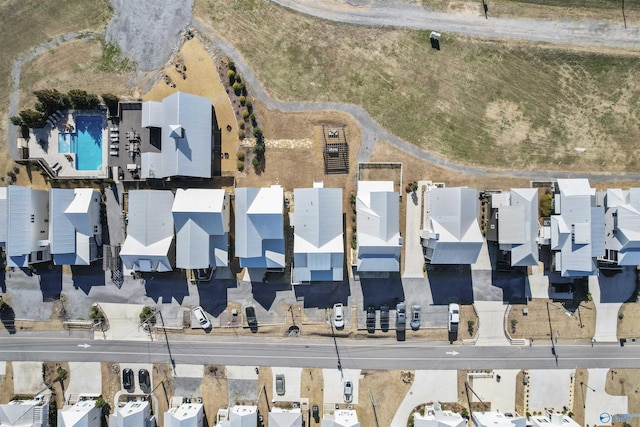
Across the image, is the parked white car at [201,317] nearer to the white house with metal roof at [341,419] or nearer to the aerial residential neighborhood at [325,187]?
the aerial residential neighborhood at [325,187]

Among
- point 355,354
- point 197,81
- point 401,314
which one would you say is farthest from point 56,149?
point 401,314

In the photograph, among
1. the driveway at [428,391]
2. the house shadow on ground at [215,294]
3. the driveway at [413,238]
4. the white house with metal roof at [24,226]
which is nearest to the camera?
the white house with metal roof at [24,226]

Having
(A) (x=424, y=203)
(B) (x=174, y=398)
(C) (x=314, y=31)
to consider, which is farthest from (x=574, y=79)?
(B) (x=174, y=398)

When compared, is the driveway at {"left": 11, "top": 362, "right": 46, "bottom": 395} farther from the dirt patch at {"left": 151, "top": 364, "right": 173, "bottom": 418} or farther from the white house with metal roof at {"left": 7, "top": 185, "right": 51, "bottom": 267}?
the dirt patch at {"left": 151, "top": 364, "right": 173, "bottom": 418}

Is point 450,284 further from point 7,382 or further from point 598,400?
point 7,382

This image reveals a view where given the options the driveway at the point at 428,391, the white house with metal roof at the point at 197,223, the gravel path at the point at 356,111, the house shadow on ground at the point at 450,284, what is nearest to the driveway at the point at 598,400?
the driveway at the point at 428,391
